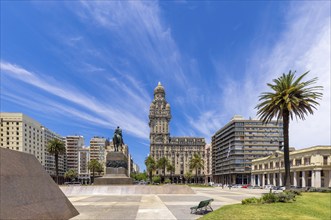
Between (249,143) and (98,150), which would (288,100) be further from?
(98,150)

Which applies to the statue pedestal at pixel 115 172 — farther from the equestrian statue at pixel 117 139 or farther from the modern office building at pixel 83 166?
the modern office building at pixel 83 166

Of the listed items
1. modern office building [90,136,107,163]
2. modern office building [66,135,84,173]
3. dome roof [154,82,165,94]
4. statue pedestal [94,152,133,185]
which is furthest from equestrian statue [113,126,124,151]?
modern office building [90,136,107,163]

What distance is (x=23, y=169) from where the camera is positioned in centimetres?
1186

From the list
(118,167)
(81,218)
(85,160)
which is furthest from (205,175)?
(81,218)

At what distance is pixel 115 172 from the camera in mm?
41250

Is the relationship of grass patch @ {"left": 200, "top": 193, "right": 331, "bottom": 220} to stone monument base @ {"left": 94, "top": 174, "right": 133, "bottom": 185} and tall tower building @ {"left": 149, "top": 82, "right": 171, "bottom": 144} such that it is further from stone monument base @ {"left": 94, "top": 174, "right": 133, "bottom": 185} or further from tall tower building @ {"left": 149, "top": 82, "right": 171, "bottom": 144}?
tall tower building @ {"left": 149, "top": 82, "right": 171, "bottom": 144}

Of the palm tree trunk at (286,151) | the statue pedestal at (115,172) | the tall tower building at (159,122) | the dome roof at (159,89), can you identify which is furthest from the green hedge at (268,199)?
the dome roof at (159,89)

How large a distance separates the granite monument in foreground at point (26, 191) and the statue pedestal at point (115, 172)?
85.9 feet

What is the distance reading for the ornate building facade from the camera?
598 ft

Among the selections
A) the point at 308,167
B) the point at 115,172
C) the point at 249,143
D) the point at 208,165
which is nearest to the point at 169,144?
the point at 208,165

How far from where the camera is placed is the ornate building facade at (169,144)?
182375 millimetres

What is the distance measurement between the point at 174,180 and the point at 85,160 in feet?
221

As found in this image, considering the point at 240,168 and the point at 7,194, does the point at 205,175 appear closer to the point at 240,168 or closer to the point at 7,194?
the point at 240,168

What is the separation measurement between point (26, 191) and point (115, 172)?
30630mm
